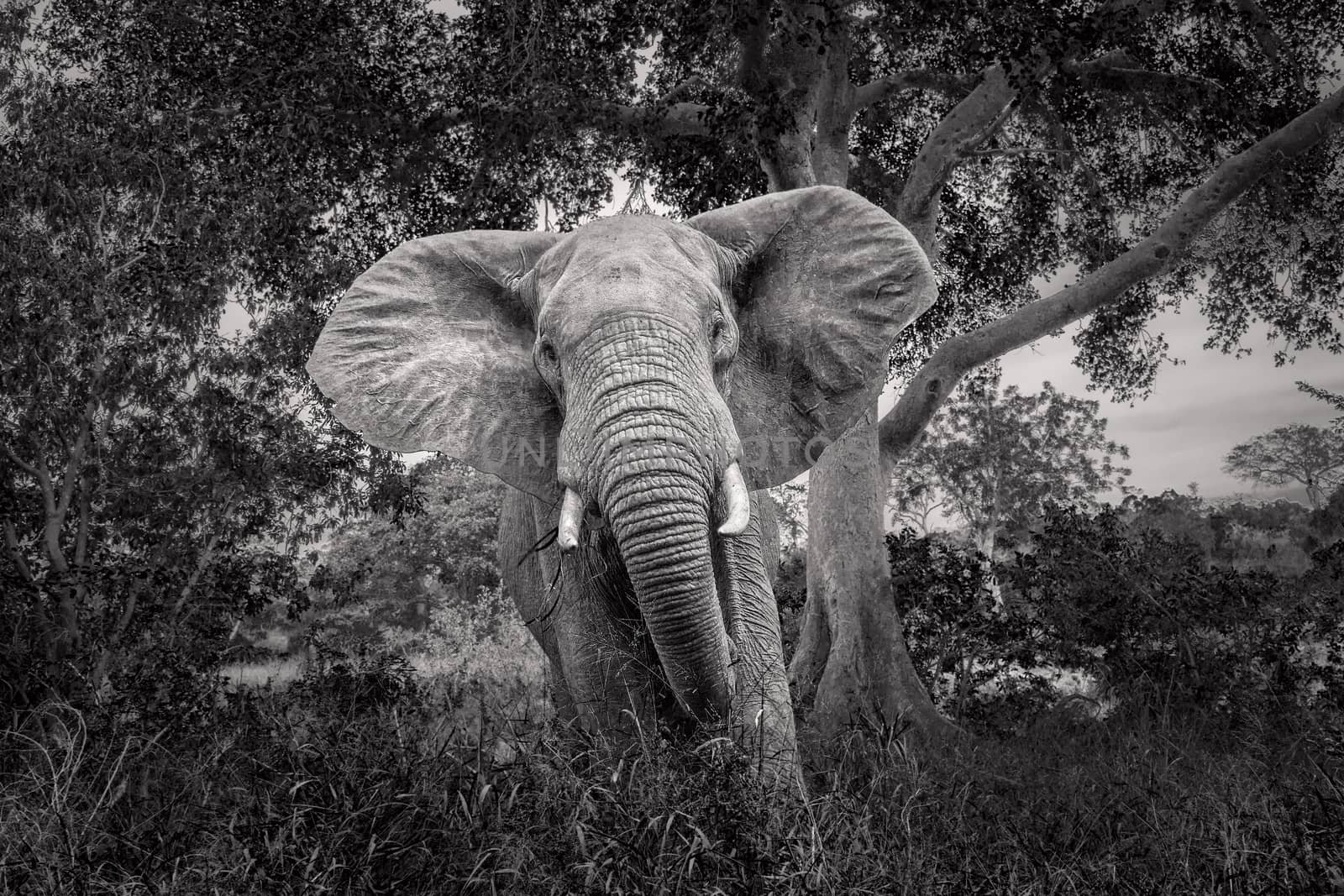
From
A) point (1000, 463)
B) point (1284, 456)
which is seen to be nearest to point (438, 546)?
point (1000, 463)

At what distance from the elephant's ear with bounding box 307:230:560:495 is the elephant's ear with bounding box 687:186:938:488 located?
3.20ft

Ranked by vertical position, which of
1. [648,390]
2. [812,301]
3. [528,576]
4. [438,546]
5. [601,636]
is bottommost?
[601,636]

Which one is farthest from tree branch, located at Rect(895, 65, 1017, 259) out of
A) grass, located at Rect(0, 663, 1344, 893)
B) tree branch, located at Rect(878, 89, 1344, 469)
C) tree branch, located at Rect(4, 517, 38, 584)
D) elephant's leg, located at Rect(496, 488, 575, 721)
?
tree branch, located at Rect(4, 517, 38, 584)

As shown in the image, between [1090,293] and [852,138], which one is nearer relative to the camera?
[1090,293]

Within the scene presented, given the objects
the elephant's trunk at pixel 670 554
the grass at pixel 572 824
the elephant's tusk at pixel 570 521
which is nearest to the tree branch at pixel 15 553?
the grass at pixel 572 824

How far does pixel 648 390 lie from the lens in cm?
398

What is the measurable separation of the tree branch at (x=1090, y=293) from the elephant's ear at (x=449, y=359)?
6.57 m

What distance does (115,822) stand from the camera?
13.7ft

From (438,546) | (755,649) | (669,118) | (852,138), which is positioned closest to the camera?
(755,649)

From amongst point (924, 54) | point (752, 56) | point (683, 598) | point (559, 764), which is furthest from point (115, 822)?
point (924, 54)

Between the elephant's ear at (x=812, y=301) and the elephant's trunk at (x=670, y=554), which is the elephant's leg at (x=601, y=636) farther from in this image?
the elephant's ear at (x=812, y=301)

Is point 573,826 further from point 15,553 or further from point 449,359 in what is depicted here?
point 15,553

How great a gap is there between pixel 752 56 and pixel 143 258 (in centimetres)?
548

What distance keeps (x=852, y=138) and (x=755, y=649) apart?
10645 mm
